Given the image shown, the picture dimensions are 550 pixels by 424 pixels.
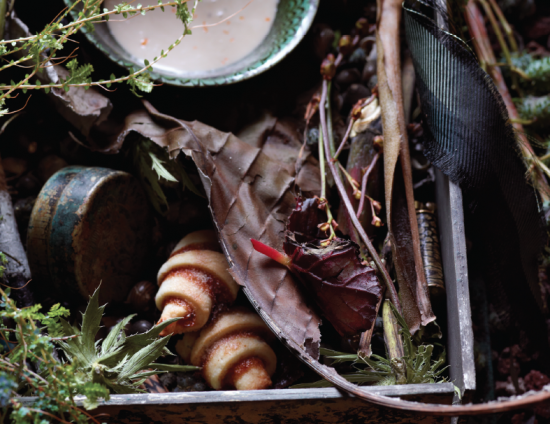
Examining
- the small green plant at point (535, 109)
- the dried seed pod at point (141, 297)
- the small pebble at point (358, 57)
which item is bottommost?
the dried seed pod at point (141, 297)

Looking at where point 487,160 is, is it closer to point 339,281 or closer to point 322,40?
point 339,281

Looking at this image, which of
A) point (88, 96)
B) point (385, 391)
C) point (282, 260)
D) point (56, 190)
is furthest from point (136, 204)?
point (385, 391)

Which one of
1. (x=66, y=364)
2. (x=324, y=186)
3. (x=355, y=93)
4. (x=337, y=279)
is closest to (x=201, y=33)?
(x=355, y=93)

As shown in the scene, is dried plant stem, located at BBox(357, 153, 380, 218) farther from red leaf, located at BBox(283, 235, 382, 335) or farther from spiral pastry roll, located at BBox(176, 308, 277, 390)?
spiral pastry roll, located at BBox(176, 308, 277, 390)

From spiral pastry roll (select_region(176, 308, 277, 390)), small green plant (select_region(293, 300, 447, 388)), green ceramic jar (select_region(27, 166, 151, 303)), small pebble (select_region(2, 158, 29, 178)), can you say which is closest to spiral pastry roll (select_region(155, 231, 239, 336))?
spiral pastry roll (select_region(176, 308, 277, 390))

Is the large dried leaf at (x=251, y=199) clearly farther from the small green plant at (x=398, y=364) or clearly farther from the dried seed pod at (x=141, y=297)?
the dried seed pod at (x=141, y=297)

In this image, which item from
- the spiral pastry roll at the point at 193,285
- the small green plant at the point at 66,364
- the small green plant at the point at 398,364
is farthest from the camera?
the spiral pastry roll at the point at 193,285

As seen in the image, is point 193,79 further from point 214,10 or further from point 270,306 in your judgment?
point 270,306

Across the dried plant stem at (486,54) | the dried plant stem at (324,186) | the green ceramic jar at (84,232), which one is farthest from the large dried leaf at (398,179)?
the green ceramic jar at (84,232)
